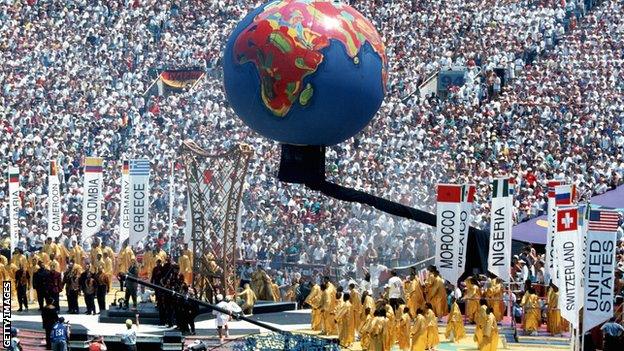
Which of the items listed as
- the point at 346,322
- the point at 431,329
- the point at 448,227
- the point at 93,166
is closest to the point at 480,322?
the point at 431,329

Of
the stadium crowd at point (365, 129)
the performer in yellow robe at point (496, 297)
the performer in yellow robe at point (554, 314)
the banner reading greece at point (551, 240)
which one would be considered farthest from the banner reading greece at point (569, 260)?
the stadium crowd at point (365, 129)

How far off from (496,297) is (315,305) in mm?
3517

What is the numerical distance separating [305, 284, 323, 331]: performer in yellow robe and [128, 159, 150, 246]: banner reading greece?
5.19 m

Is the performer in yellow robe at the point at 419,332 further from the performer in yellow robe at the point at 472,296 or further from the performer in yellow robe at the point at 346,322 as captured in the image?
the performer in yellow robe at the point at 472,296

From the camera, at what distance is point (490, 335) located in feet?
133

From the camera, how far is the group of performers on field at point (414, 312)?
40.7 meters

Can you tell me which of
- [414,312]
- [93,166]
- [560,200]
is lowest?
[414,312]

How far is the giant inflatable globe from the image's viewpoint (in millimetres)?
42156

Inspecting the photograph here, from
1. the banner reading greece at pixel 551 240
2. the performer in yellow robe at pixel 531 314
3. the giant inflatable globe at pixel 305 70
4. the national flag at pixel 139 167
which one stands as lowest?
the performer in yellow robe at pixel 531 314

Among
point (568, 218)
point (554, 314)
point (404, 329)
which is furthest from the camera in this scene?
point (554, 314)

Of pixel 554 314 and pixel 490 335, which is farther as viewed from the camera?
pixel 554 314

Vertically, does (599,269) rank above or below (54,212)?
below

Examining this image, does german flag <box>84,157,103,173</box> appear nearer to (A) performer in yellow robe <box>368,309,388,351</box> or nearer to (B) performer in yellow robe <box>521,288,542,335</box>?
(A) performer in yellow robe <box>368,309,388,351</box>

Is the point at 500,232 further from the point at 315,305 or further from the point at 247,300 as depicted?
the point at 247,300
